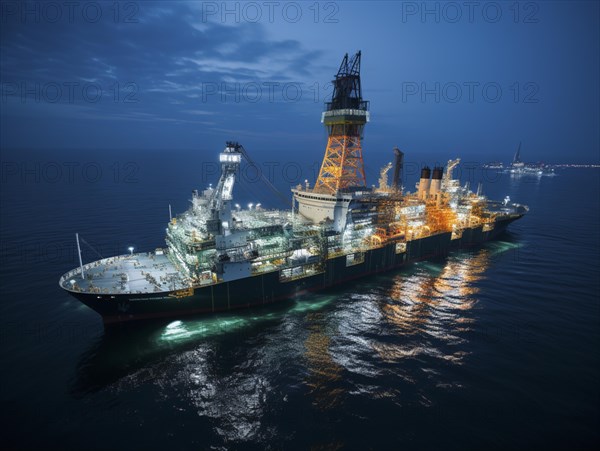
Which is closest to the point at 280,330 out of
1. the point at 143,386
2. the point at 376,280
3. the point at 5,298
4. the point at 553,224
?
the point at 143,386

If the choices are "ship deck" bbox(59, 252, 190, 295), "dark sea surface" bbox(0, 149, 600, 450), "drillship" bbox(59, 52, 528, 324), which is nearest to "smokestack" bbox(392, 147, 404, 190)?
"drillship" bbox(59, 52, 528, 324)

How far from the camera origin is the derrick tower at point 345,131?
41.2 meters

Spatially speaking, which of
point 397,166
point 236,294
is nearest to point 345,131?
point 397,166

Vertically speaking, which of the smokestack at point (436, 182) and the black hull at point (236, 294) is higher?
the smokestack at point (436, 182)

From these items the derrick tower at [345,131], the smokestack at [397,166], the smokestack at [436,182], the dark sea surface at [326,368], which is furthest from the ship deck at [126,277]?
the smokestack at [436,182]

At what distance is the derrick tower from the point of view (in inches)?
1622

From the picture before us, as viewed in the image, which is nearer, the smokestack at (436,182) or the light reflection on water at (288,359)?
the light reflection on water at (288,359)

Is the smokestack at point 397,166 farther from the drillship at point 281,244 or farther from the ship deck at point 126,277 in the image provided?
the ship deck at point 126,277

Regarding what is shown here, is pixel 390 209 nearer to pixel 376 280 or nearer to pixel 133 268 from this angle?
pixel 376 280

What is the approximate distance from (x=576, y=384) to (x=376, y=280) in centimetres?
2114

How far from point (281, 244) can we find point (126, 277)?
15439 millimetres

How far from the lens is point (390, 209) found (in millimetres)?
43719

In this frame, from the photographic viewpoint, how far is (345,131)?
1654 inches

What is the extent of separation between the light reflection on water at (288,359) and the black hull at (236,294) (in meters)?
1.33
